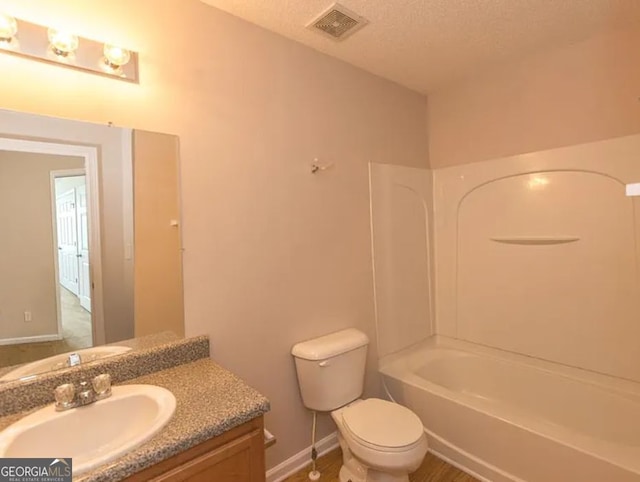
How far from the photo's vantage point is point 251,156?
5.68 feet

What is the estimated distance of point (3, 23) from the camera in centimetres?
110

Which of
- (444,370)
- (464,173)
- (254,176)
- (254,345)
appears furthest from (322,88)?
(444,370)

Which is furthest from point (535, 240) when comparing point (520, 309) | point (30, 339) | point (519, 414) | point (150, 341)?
point (30, 339)

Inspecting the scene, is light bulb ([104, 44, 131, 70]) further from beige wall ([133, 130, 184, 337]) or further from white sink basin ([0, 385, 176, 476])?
white sink basin ([0, 385, 176, 476])

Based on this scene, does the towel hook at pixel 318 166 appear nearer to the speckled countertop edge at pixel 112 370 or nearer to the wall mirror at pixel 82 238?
the wall mirror at pixel 82 238

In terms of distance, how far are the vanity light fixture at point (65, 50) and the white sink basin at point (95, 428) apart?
120 centimetres

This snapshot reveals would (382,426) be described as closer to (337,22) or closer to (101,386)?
(101,386)

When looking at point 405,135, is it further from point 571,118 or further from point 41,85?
point 41,85

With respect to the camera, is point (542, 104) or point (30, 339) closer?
point (30, 339)

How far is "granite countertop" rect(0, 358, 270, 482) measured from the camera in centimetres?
87

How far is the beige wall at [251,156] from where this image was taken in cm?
134

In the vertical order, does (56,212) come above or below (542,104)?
below

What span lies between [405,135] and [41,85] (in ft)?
7.11

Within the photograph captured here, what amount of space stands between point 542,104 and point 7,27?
2.72 metres
